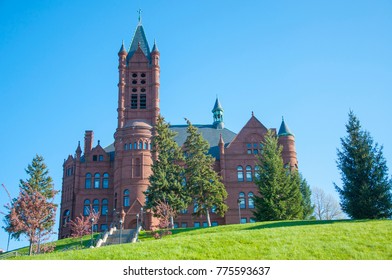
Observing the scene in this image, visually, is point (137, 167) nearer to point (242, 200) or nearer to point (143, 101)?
point (143, 101)

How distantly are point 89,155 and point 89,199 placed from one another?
572 centimetres

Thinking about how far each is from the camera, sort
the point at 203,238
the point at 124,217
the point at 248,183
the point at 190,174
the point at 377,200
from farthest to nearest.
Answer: the point at 248,183 → the point at 124,217 → the point at 190,174 → the point at 377,200 → the point at 203,238

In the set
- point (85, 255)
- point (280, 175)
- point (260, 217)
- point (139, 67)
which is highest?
point (139, 67)

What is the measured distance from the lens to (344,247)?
2042cm

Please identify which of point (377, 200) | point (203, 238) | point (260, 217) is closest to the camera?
point (203, 238)

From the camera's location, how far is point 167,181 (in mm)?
44594

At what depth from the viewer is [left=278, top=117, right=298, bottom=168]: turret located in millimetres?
57344

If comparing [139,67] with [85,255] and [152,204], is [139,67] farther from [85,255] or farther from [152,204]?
[85,255]

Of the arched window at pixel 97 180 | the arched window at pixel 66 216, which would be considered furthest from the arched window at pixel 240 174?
the arched window at pixel 66 216

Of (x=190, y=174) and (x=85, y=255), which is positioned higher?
(x=190, y=174)

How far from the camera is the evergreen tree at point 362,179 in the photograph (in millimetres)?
35625

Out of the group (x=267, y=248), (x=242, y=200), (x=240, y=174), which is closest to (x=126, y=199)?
(x=242, y=200)

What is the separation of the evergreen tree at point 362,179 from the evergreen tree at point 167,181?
14853 mm

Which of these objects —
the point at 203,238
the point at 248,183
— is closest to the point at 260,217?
the point at 248,183
